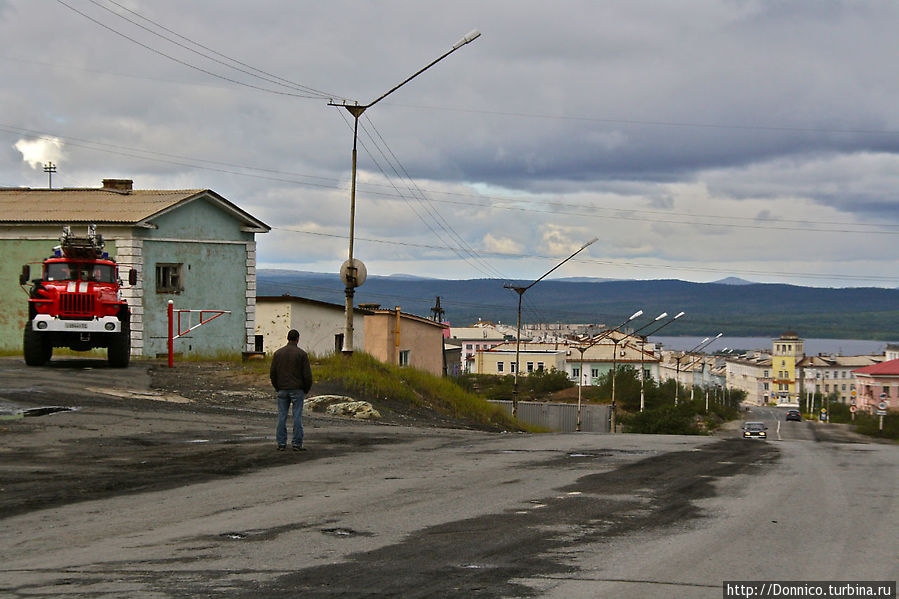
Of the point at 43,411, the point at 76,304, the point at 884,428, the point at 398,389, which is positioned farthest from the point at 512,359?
the point at 43,411

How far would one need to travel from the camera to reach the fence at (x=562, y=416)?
61.8 meters

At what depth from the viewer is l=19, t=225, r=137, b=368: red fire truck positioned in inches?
1000

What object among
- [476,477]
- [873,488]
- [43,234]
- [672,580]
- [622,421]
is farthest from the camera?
[622,421]

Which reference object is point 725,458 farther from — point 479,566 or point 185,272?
point 185,272

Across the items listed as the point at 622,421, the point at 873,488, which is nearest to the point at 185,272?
the point at 873,488

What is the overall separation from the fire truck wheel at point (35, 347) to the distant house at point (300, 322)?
23731 millimetres

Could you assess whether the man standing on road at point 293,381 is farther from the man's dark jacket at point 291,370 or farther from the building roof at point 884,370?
the building roof at point 884,370

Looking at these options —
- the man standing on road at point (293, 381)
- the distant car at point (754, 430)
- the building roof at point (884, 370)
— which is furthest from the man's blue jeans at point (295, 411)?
the building roof at point (884, 370)

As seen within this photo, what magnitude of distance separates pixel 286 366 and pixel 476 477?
Answer: 12.9 feet

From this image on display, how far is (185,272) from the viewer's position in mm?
37562

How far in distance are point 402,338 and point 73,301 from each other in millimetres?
33711

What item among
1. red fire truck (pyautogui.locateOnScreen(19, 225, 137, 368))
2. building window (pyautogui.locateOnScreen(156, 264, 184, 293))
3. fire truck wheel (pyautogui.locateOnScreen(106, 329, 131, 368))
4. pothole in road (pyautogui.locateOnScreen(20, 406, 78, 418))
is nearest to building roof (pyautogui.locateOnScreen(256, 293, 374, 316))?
building window (pyautogui.locateOnScreen(156, 264, 184, 293))

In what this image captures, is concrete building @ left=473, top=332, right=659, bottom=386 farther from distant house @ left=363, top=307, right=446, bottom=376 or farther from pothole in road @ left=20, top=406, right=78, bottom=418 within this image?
pothole in road @ left=20, top=406, right=78, bottom=418

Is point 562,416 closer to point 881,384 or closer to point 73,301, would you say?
point 73,301
